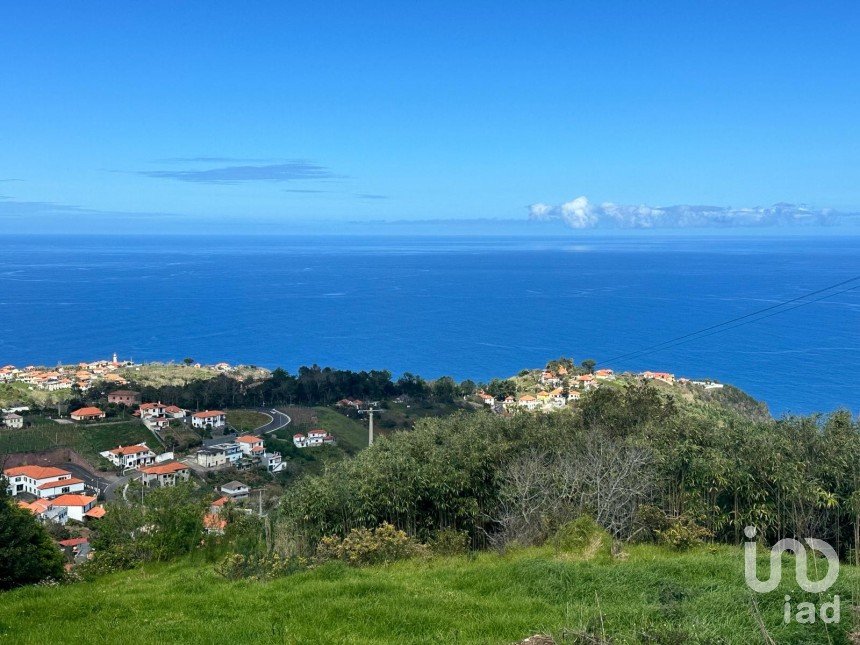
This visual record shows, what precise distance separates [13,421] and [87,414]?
4.41 metres

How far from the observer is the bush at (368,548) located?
30.5 ft

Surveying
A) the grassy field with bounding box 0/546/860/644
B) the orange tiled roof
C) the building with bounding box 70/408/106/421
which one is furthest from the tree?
the building with bounding box 70/408/106/421

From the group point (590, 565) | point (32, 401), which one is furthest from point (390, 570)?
point (32, 401)

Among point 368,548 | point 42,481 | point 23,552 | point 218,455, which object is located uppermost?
point 368,548

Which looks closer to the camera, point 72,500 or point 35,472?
point 72,500

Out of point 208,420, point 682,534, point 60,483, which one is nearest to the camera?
point 682,534

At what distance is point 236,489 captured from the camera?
1329 inches

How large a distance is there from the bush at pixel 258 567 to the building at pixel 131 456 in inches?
1338

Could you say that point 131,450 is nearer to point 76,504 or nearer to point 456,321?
point 76,504

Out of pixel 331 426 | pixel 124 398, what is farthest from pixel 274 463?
pixel 124 398

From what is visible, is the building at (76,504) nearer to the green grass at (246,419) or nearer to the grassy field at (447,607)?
the green grass at (246,419)

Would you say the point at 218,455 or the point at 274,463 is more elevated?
the point at 218,455

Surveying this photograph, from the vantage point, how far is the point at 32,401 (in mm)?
50188

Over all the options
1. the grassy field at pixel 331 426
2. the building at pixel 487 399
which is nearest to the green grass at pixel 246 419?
the grassy field at pixel 331 426
